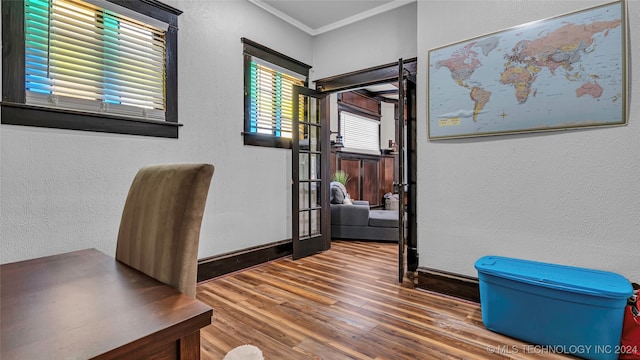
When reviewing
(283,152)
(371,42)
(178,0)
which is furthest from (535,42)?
(178,0)

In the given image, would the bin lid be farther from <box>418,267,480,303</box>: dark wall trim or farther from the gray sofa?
the gray sofa

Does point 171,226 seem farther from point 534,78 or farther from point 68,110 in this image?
point 534,78

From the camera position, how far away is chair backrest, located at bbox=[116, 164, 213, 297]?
95cm

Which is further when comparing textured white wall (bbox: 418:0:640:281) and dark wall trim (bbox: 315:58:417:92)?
dark wall trim (bbox: 315:58:417:92)

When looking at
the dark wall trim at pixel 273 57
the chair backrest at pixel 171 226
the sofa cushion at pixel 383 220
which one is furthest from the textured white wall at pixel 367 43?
the chair backrest at pixel 171 226

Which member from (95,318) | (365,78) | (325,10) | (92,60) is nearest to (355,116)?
(365,78)

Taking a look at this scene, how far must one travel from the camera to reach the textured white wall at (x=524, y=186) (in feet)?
6.25

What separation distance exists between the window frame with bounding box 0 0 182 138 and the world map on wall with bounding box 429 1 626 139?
7.46 ft

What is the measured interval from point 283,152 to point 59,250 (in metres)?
2.31

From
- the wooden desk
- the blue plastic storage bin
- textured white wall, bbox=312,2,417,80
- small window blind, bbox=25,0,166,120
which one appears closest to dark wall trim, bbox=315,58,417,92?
textured white wall, bbox=312,2,417,80

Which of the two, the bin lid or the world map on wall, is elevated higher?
the world map on wall

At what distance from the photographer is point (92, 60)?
220 centimetres

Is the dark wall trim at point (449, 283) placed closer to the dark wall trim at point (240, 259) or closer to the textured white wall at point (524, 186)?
the textured white wall at point (524, 186)

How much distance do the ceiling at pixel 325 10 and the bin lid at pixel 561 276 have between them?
2.76 metres
